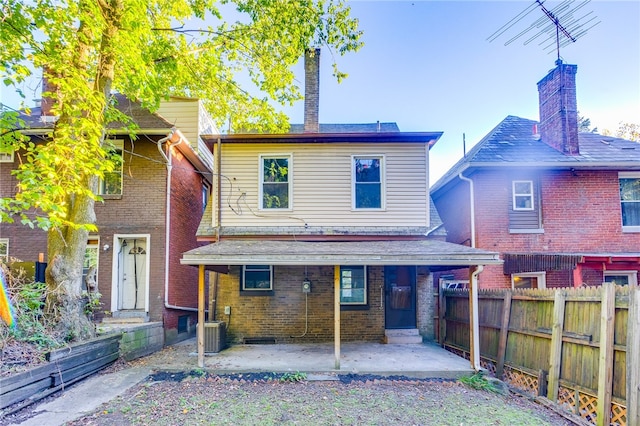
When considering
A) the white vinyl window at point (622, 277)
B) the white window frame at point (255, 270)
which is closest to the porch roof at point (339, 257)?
the white window frame at point (255, 270)

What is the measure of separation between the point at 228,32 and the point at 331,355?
8.97m

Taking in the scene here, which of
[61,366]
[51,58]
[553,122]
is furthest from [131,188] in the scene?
[553,122]

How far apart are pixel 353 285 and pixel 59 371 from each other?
654 cm

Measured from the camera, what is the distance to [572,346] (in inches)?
217

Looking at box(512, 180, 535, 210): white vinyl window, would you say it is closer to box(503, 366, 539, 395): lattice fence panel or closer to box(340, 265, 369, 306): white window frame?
box(340, 265, 369, 306): white window frame

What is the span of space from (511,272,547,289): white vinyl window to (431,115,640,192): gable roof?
313cm

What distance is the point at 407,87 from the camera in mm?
13766

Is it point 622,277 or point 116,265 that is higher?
point 116,265

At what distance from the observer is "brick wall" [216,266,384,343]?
943 centimetres

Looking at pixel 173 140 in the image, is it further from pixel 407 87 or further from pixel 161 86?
pixel 407 87

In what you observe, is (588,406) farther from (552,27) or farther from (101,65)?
(552,27)

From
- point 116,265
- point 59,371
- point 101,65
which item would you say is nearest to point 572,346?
point 59,371

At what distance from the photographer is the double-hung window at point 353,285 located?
9.64 metres

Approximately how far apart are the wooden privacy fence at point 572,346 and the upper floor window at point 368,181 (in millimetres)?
3522
